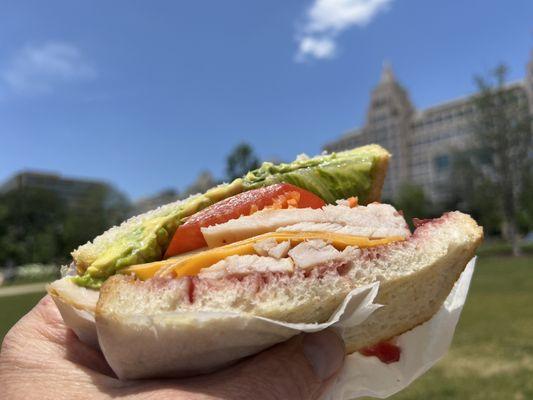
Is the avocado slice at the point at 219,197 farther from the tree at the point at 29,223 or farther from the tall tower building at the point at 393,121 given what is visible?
A: the tall tower building at the point at 393,121

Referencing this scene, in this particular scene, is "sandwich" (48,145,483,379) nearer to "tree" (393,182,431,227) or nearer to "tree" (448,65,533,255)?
"tree" (448,65,533,255)

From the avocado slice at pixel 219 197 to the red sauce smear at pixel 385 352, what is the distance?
2.30 feet

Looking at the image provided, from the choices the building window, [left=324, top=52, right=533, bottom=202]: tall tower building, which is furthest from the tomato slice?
[left=324, top=52, right=533, bottom=202]: tall tower building

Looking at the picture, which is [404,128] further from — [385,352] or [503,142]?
[385,352]

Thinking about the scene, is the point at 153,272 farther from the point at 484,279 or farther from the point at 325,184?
the point at 484,279

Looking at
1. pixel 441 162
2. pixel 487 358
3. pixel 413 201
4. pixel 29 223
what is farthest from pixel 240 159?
pixel 441 162

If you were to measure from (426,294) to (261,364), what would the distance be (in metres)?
0.77

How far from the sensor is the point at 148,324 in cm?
150

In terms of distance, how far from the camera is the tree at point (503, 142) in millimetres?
34438

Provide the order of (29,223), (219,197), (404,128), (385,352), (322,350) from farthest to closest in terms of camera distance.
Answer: (404,128), (29,223), (385,352), (219,197), (322,350)

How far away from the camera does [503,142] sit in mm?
35125

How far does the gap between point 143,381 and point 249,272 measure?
519 millimetres

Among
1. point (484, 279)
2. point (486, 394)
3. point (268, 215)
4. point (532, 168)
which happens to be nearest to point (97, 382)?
point (268, 215)

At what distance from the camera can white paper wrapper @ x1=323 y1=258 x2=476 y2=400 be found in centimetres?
239
